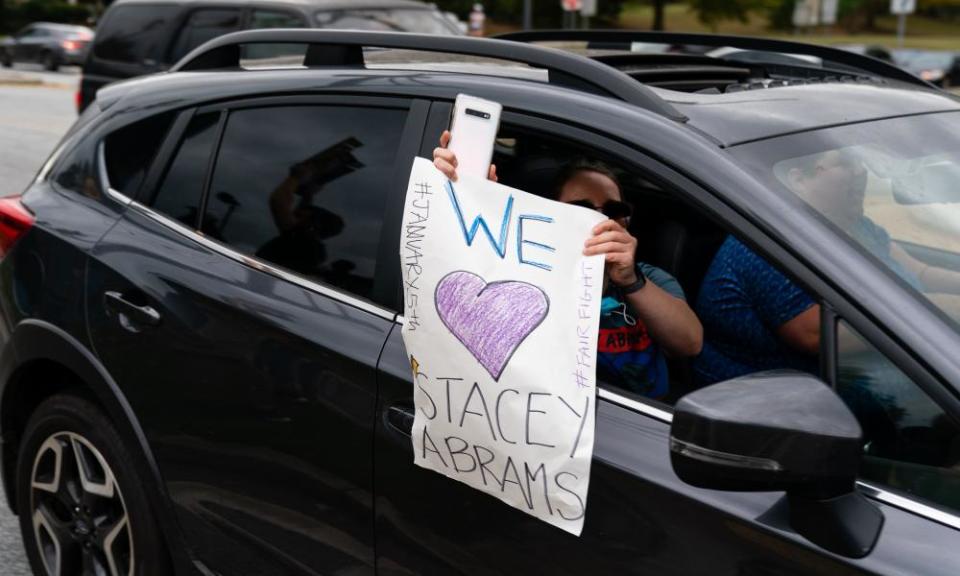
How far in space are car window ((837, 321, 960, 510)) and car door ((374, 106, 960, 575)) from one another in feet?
0.19

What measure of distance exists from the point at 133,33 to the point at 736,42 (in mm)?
8724

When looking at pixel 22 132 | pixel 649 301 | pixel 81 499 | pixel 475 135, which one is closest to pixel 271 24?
pixel 22 132

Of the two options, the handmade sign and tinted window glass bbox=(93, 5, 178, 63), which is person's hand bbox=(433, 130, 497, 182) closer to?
the handmade sign

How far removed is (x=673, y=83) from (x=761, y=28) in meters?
77.1

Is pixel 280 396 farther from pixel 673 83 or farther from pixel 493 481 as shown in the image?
pixel 673 83

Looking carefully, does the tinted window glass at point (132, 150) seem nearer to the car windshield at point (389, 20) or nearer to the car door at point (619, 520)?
the car door at point (619, 520)

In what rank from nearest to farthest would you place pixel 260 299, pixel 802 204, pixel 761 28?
pixel 802 204, pixel 260 299, pixel 761 28

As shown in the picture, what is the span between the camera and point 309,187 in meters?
2.73

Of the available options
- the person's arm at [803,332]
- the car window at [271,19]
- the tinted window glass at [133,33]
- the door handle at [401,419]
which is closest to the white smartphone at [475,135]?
the door handle at [401,419]

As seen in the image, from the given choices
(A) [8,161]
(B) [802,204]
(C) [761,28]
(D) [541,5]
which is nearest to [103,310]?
(B) [802,204]

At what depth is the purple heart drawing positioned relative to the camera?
2.10 meters

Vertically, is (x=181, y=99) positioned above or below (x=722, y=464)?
above

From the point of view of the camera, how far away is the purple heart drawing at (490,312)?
82.7 inches

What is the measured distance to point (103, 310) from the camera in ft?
9.73
